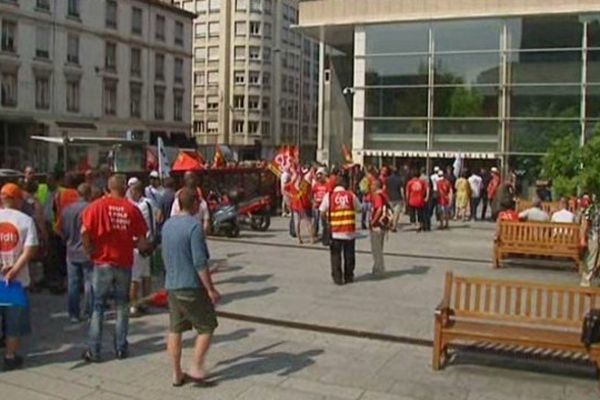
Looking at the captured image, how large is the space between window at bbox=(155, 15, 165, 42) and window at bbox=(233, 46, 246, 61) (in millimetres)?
24906

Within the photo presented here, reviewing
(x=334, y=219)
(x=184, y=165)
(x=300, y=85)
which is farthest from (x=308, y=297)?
(x=300, y=85)

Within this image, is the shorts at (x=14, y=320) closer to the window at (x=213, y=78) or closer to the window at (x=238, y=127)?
the window at (x=238, y=127)

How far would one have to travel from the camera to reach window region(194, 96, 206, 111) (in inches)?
3281

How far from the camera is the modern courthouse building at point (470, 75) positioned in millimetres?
30766

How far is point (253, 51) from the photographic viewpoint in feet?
269

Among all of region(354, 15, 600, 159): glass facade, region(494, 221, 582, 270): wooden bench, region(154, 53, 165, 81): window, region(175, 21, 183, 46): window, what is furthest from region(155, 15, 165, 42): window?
region(494, 221, 582, 270): wooden bench

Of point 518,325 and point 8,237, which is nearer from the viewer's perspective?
point 8,237

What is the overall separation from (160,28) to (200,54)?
90.2ft

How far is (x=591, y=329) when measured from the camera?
6059 millimetres

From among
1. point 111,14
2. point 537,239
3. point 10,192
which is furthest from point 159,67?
point 10,192

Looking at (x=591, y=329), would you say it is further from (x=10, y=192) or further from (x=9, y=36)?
(x=9, y=36)

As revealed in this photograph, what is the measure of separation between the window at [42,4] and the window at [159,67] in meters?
11.5

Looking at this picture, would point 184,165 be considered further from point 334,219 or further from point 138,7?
point 138,7

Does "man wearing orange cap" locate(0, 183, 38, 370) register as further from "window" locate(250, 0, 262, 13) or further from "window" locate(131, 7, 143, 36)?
"window" locate(250, 0, 262, 13)
